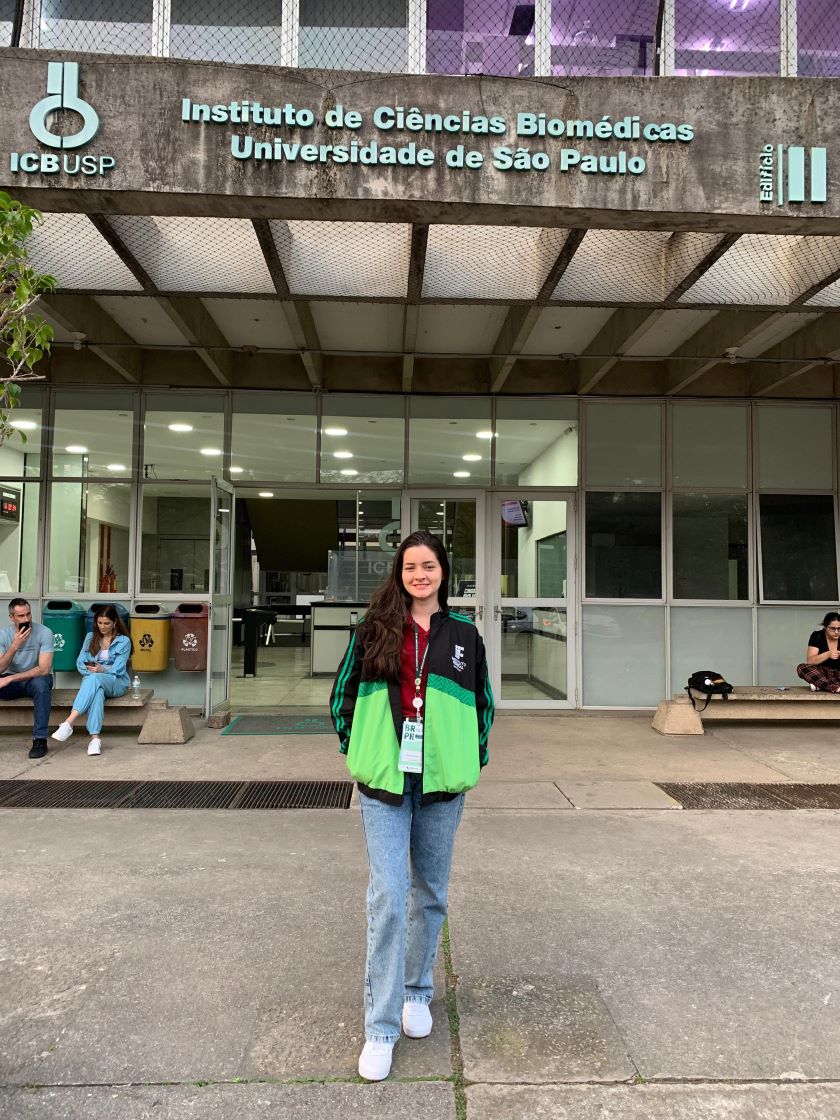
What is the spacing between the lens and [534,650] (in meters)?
8.87

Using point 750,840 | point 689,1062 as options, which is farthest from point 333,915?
point 750,840

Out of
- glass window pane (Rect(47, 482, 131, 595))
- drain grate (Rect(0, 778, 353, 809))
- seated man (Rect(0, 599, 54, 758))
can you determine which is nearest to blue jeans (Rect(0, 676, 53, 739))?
seated man (Rect(0, 599, 54, 758))

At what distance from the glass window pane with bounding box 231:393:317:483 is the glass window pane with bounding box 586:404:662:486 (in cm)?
339

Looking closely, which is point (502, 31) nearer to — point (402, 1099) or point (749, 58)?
point (749, 58)

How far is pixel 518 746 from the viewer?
690cm

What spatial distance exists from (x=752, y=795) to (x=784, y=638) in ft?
13.6

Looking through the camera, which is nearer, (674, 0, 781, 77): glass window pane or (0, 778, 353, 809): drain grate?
(0, 778, 353, 809): drain grate

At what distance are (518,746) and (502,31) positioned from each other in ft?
18.8

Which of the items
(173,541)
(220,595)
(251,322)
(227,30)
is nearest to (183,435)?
(173,541)

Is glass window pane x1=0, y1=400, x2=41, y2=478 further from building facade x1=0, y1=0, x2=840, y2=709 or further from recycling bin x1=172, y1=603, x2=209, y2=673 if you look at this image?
recycling bin x1=172, y1=603, x2=209, y2=673

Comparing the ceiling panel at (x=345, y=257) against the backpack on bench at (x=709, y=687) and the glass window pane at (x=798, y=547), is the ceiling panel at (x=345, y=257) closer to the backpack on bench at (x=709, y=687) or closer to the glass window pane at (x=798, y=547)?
the backpack on bench at (x=709, y=687)

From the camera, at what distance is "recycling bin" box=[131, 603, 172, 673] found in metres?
8.21

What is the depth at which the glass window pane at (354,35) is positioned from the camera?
5.16 m

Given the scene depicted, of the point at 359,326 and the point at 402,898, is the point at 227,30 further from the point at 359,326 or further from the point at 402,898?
the point at 402,898
